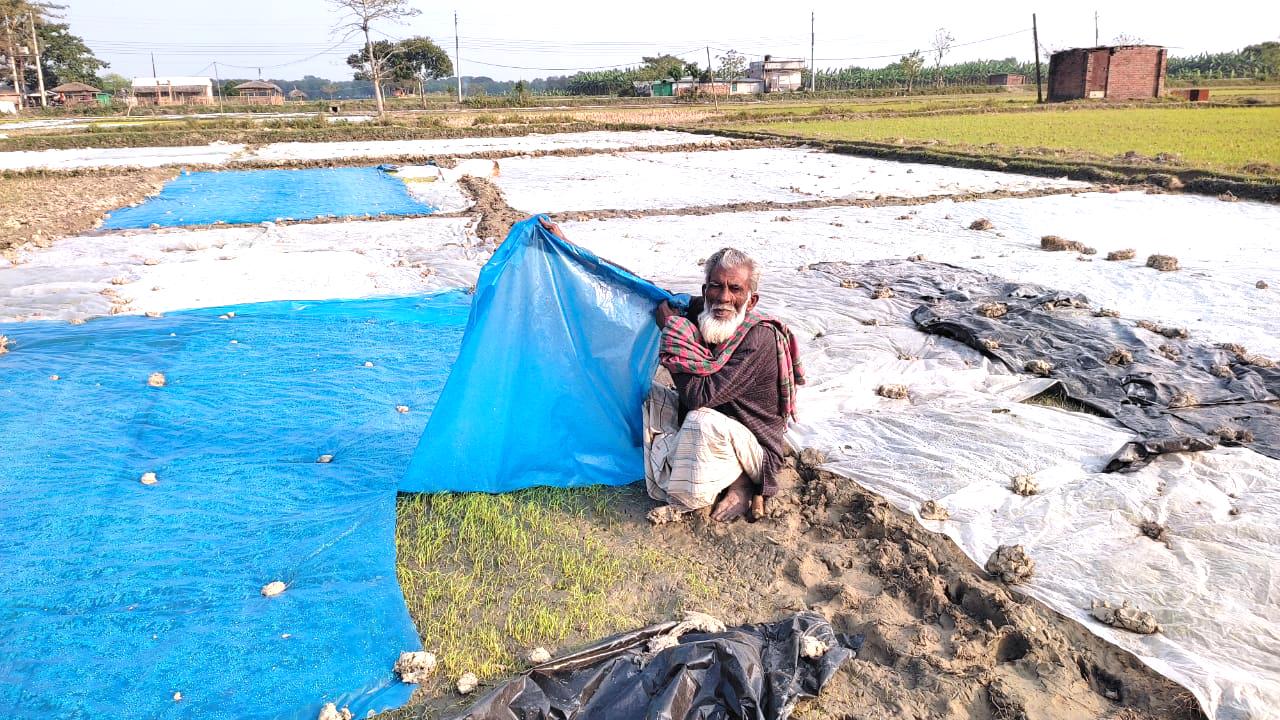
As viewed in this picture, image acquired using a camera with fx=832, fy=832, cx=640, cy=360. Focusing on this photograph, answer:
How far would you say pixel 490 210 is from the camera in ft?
35.7

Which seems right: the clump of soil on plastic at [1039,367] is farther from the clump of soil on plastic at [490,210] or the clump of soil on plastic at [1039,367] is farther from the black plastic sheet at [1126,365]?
the clump of soil on plastic at [490,210]

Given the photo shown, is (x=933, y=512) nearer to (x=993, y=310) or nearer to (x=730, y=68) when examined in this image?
(x=993, y=310)

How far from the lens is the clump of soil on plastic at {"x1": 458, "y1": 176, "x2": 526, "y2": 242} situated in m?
9.28

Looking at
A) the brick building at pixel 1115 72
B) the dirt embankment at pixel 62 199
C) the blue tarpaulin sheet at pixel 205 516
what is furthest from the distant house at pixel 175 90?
the blue tarpaulin sheet at pixel 205 516

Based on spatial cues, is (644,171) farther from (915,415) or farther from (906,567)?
(906,567)

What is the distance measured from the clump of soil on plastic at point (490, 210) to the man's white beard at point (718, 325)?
453 cm

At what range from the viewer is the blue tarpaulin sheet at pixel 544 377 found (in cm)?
343

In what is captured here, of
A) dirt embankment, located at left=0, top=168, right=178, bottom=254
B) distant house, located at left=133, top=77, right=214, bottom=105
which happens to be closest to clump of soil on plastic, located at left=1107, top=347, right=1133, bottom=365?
dirt embankment, located at left=0, top=168, right=178, bottom=254

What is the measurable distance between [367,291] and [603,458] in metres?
4.00

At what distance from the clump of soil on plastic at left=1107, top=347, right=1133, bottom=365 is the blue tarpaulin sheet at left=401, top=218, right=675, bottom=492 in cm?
294

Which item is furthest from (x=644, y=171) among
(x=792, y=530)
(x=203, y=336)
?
(x=792, y=530)

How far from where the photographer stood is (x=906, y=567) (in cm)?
299

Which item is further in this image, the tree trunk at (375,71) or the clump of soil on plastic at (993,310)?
the tree trunk at (375,71)

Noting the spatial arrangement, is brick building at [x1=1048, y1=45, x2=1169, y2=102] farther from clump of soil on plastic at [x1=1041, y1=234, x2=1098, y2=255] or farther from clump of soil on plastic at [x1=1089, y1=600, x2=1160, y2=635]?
clump of soil on plastic at [x1=1089, y1=600, x2=1160, y2=635]
